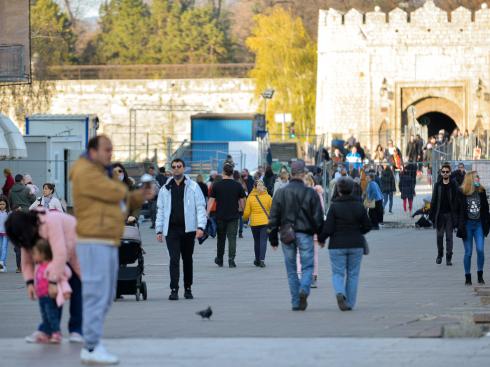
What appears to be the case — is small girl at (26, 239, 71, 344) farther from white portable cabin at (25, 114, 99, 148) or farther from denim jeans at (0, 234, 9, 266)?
white portable cabin at (25, 114, 99, 148)

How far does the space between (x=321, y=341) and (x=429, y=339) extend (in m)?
0.90

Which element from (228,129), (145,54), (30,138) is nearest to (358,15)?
(228,129)

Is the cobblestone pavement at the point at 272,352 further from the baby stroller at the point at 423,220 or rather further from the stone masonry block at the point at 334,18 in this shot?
the stone masonry block at the point at 334,18

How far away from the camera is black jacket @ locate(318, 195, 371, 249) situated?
14.8m

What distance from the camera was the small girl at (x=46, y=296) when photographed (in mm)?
11445

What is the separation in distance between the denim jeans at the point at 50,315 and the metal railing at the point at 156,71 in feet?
246

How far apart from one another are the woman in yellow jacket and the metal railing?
6391 centimetres

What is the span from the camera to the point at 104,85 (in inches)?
3120

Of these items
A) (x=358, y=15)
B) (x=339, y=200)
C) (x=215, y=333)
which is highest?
(x=358, y=15)

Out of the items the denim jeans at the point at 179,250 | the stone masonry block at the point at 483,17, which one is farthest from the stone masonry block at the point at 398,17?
the denim jeans at the point at 179,250

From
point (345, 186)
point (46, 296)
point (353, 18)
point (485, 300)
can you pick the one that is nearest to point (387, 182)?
point (485, 300)

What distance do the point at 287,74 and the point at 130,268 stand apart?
6026 cm

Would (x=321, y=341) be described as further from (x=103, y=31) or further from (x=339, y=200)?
(x=103, y=31)

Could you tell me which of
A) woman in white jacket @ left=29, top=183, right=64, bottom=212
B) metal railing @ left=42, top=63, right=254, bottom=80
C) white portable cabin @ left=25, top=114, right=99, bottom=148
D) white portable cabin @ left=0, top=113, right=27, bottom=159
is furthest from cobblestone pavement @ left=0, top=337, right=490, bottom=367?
metal railing @ left=42, top=63, right=254, bottom=80
